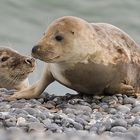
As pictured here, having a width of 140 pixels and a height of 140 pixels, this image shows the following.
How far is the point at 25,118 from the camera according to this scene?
6172 millimetres

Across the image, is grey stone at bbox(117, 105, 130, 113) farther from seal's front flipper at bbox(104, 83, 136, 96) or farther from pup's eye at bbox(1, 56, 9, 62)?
pup's eye at bbox(1, 56, 9, 62)

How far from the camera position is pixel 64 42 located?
678 cm

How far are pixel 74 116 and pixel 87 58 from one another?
73 centimetres

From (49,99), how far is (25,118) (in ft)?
4.29

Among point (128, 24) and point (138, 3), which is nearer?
point (128, 24)

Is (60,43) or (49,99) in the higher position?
(60,43)

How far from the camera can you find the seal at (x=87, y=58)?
6.77m

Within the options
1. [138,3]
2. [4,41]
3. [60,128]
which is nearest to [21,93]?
[60,128]

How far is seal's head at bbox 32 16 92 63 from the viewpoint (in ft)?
21.9

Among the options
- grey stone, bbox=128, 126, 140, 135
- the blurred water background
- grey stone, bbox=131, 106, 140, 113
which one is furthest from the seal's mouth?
the blurred water background

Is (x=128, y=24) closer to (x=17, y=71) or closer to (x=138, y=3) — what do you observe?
(x=138, y=3)

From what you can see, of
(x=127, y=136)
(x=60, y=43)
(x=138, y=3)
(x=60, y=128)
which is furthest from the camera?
(x=138, y=3)

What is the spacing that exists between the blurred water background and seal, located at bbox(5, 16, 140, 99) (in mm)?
6693

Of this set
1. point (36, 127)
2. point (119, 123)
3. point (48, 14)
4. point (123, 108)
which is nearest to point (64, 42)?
point (123, 108)
